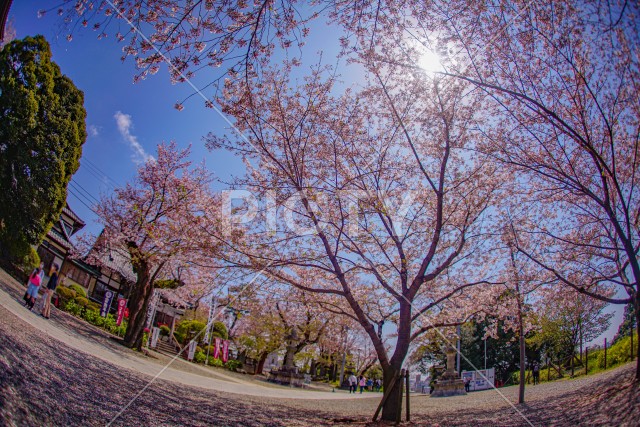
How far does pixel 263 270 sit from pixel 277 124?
132 inches

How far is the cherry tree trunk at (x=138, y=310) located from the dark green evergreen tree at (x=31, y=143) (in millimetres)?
11240

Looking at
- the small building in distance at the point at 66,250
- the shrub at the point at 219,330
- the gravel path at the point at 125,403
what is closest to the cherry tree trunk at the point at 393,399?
the gravel path at the point at 125,403

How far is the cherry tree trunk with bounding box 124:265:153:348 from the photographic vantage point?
14.3m

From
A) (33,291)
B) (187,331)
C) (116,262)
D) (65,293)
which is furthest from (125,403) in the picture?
(187,331)

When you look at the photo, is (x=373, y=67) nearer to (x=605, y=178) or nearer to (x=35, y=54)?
(x=605, y=178)

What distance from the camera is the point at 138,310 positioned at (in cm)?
1445

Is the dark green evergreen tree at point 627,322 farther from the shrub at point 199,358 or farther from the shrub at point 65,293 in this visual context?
the shrub at point 199,358

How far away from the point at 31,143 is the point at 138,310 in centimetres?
1254

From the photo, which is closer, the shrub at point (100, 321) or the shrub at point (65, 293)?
the shrub at point (65, 293)

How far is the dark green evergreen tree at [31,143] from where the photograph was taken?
3.61m

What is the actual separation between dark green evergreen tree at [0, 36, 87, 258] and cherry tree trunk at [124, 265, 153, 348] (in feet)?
36.9

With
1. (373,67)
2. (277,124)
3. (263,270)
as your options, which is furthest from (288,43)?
(263,270)

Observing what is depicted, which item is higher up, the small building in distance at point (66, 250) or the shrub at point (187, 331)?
the small building in distance at point (66, 250)

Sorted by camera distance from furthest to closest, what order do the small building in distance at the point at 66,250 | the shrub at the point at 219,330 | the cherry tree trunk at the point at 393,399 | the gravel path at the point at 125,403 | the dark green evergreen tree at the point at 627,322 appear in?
the shrub at the point at 219,330 < the small building in distance at the point at 66,250 < the cherry tree trunk at the point at 393,399 < the dark green evergreen tree at the point at 627,322 < the gravel path at the point at 125,403
